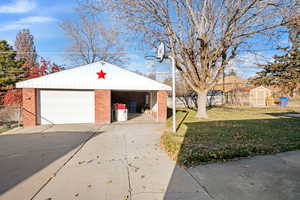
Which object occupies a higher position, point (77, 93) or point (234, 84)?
point (234, 84)

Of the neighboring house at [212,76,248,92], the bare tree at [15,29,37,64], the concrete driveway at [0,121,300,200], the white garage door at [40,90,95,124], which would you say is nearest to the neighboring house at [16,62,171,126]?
the white garage door at [40,90,95,124]

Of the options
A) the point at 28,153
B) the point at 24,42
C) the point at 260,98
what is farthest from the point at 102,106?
the point at 260,98

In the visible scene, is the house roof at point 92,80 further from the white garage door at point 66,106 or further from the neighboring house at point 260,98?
the neighboring house at point 260,98

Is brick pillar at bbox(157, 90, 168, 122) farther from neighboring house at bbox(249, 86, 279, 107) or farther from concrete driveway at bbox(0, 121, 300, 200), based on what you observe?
neighboring house at bbox(249, 86, 279, 107)

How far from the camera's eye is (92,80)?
9766 mm

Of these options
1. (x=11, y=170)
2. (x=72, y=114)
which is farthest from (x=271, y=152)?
(x=72, y=114)

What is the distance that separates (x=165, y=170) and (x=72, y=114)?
820 cm

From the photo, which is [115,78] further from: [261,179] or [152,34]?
[261,179]

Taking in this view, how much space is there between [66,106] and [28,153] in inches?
213

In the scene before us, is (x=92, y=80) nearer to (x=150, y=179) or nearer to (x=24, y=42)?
(x=150, y=179)

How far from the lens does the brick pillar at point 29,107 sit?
29.3ft

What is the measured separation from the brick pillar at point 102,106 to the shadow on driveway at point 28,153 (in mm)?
3132

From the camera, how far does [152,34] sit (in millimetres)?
10180

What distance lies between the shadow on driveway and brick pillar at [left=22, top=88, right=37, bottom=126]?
95.1 inches
